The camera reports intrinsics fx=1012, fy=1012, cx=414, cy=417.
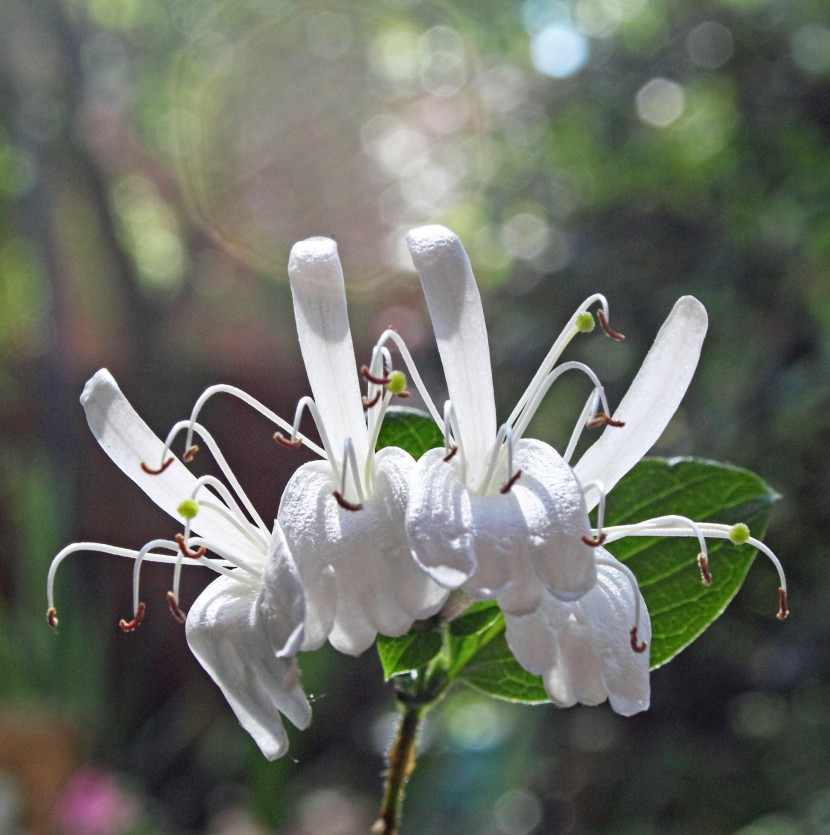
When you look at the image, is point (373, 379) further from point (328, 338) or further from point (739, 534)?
point (739, 534)

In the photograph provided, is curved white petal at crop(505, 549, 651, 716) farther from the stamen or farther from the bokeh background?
the bokeh background

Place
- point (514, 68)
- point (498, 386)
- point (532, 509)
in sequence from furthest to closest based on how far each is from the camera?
point (514, 68) → point (498, 386) → point (532, 509)

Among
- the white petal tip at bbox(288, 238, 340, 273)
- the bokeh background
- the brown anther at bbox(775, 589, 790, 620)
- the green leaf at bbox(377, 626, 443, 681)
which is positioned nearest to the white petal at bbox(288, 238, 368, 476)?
the white petal tip at bbox(288, 238, 340, 273)

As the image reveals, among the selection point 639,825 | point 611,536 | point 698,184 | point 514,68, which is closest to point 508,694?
point 611,536

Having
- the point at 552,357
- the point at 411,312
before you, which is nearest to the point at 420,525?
the point at 552,357

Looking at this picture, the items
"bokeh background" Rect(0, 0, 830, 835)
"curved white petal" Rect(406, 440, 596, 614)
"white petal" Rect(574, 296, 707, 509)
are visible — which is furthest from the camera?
"bokeh background" Rect(0, 0, 830, 835)

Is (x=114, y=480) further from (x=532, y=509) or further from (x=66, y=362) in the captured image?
(x=532, y=509)
